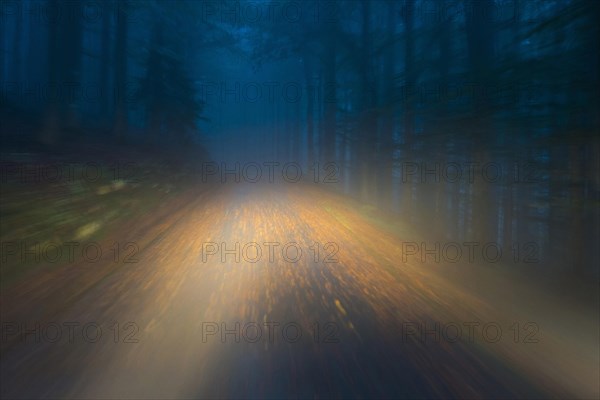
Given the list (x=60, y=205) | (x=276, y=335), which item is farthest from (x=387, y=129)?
(x=60, y=205)

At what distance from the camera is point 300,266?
558 cm

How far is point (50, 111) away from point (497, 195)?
620 inches

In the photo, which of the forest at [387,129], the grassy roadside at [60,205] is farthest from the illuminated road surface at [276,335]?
the grassy roadside at [60,205]

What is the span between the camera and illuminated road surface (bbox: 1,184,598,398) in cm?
258

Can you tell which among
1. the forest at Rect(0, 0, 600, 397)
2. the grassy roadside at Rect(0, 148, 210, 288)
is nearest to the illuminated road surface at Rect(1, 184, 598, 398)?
the forest at Rect(0, 0, 600, 397)

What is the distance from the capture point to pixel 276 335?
132 inches

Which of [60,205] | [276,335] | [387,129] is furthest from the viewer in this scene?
[387,129]

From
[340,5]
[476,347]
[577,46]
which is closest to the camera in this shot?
[476,347]

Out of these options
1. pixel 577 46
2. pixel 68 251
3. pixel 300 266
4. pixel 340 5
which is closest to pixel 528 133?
pixel 577 46

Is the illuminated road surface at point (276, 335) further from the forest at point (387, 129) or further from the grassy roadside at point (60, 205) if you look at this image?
the grassy roadside at point (60, 205)

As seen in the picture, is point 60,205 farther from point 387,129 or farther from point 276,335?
point 387,129

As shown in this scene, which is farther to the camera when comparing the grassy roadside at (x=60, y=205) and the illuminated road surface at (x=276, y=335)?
the grassy roadside at (x=60, y=205)

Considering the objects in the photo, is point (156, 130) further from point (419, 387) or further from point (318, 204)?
point (419, 387)

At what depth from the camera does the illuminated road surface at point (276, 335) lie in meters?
2.58
